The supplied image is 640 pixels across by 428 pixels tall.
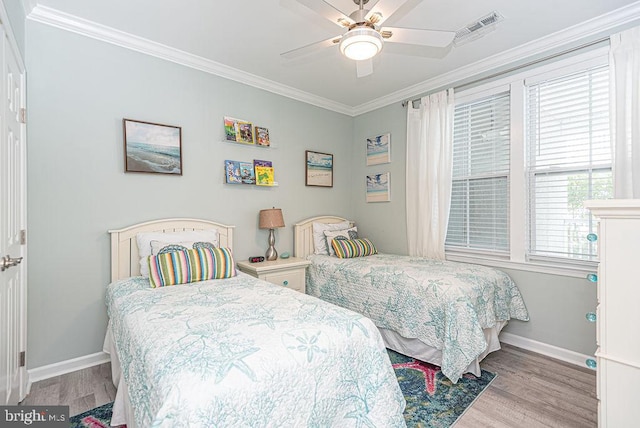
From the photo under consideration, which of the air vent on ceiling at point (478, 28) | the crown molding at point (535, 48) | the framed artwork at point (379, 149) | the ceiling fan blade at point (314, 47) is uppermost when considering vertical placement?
the air vent on ceiling at point (478, 28)

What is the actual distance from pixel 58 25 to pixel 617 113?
4081 mm

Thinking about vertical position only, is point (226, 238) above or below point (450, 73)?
below

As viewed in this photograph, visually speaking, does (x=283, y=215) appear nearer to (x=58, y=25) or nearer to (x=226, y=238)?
(x=226, y=238)

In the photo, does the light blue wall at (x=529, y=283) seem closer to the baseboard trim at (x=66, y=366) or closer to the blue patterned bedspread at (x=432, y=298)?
the blue patterned bedspread at (x=432, y=298)

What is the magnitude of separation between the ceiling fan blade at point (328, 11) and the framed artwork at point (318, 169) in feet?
6.79

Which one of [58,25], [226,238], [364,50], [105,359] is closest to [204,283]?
[226,238]

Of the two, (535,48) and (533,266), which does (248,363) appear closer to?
(533,266)

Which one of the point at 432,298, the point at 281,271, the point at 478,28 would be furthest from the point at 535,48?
the point at 281,271

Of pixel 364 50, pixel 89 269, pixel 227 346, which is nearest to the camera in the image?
pixel 227 346

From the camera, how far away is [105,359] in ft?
8.02

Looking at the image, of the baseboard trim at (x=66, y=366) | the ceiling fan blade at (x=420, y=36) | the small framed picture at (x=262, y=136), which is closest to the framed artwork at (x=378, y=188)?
the small framed picture at (x=262, y=136)

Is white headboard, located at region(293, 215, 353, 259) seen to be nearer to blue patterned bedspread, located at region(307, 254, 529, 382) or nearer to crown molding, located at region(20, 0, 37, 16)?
blue patterned bedspread, located at region(307, 254, 529, 382)

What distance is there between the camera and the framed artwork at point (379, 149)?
3.83 meters

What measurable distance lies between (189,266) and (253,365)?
1.31 meters
